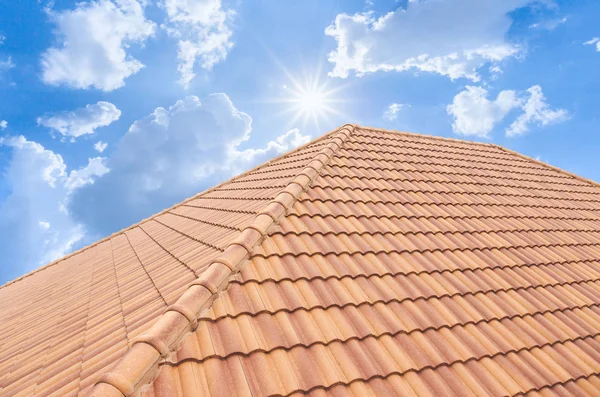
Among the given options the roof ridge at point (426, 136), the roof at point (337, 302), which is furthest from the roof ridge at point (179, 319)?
the roof ridge at point (426, 136)

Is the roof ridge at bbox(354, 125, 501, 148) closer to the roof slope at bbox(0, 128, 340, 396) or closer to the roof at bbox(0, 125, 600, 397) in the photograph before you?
the roof slope at bbox(0, 128, 340, 396)

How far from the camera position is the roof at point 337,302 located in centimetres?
248

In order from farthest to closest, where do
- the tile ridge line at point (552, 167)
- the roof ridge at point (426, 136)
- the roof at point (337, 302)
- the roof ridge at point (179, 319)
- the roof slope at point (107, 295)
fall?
1. the tile ridge line at point (552, 167)
2. the roof ridge at point (426, 136)
3. the roof slope at point (107, 295)
4. the roof at point (337, 302)
5. the roof ridge at point (179, 319)

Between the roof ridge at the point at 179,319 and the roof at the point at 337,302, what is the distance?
11mm

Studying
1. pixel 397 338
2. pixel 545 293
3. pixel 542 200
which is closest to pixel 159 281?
pixel 397 338

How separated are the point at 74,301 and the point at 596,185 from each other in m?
12.2

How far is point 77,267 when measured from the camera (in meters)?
7.52

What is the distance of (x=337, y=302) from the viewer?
3.11 m

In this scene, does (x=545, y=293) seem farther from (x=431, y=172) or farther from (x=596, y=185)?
(x=596, y=185)

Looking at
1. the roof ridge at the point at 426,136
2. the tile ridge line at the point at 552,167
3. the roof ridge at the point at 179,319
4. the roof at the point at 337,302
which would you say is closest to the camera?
the roof ridge at the point at 179,319

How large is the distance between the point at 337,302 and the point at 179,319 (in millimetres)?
1348

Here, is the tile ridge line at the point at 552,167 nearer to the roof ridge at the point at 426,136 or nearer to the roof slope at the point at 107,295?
the roof ridge at the point at 426,136

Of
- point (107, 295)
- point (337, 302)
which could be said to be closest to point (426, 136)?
point (337, 302)

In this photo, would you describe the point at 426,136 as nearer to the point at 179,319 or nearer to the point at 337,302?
the point at 337,302
